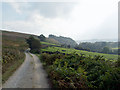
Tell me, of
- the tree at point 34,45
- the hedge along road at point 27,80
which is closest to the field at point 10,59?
the hedge along road at point 27,80

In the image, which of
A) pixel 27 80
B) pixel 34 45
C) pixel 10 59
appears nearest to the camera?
pixel 27 80

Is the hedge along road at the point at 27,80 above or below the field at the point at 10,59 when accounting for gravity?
below

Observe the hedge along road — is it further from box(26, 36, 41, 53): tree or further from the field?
box(26, 36, 41, 53): tree

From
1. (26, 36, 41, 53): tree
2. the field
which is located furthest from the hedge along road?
(26, 36, 41, 53): tree

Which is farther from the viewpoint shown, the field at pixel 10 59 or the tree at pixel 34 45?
the tree at pixel 34 45

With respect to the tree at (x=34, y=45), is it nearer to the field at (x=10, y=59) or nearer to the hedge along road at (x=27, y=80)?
the field at (x=10, y=59)

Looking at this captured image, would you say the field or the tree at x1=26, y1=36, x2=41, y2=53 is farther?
the tree at x1=26, y1=36, x2=41, y2=53

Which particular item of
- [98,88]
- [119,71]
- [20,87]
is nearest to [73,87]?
[98,88]

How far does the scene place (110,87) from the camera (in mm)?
2830

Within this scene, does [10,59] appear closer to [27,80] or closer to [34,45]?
[27,80]

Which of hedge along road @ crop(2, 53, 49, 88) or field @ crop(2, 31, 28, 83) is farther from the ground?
field @ crop(2, 31, 28, 83)

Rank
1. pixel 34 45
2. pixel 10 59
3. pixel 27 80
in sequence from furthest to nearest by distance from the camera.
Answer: pixel 34 45, pixel 10 59, pixel 27 80

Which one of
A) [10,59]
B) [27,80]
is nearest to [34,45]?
[10,59]

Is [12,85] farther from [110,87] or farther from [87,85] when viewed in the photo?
Answer: [110,87]
